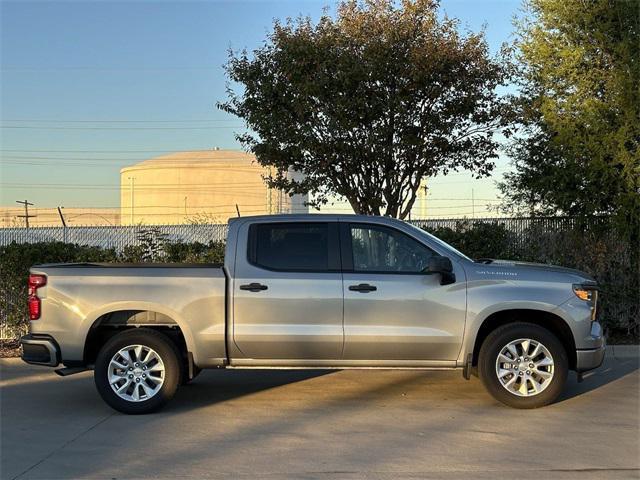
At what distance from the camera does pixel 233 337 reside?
6.99 meters

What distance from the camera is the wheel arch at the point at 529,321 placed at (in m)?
7.13

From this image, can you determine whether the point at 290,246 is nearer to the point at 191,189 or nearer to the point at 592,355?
the point at 592,355

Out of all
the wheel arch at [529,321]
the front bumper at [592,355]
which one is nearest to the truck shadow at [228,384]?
the wheel arch at [529,321]

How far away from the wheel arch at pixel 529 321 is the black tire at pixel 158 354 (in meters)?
3.02

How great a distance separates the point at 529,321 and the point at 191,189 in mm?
49895

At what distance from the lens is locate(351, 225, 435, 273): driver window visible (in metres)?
7.09

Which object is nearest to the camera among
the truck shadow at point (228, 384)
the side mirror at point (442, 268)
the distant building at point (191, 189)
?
the side mirror at point (442, 268)

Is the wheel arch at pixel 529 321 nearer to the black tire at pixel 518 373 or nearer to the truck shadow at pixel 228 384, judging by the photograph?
the black tire at pixel 518 373

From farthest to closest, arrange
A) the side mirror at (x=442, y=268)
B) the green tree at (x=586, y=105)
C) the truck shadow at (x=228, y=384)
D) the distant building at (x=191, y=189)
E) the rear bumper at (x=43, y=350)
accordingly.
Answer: the distant building at (x=191, y=189) → the green tree at (x=586, y=105) → the truck shadow at (x=228, y=384) → the rear bumper at (x=43, y=350) → the side mirror at (x=442, y=268)

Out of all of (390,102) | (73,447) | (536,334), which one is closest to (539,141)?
(390,102)

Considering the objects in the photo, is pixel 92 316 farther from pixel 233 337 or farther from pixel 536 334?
pixel 536 334

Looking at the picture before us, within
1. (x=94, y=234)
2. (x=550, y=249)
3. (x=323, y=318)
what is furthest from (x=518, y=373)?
(x=94, y=234)

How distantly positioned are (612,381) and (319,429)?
13.6 feet

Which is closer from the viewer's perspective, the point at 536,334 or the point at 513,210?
the point at 536,334
